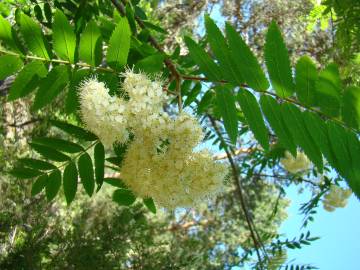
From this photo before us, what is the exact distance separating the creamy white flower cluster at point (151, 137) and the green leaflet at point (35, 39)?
22cm

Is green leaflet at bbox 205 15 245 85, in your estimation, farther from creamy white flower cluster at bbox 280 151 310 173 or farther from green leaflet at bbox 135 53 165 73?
creamy white flower cluster at bbox 280 151 310 173

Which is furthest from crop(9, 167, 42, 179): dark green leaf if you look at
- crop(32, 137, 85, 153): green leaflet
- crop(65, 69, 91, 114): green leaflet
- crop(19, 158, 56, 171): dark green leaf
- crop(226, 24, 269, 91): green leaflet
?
crop(226, 24, 269, 91): green leaflet

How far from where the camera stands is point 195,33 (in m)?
7.96

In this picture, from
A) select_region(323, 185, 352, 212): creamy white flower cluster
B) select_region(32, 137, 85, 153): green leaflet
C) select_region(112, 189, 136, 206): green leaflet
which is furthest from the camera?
select_region(323, 185, 352, 212): creamy white flower cluster

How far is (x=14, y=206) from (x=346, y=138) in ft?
14.0

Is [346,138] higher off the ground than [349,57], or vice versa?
[349,57]

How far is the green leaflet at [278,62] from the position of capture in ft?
5.17

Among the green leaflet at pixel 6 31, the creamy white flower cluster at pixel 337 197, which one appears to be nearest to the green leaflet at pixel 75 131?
the green leaflet at pixel 6 31

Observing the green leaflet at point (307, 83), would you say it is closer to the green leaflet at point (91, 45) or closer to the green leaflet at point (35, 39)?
the green leaflet at point (91, 45)

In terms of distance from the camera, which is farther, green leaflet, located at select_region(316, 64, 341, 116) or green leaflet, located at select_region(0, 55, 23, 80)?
green leaflet, located at select_region(0, 55, 23, 80)

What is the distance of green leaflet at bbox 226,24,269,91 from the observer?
1592 mm

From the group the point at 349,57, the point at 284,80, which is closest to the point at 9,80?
the point at 349,57

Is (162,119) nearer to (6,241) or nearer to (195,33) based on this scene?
(6,241)

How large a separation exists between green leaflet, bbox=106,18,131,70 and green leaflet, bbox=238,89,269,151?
1.54 feet
